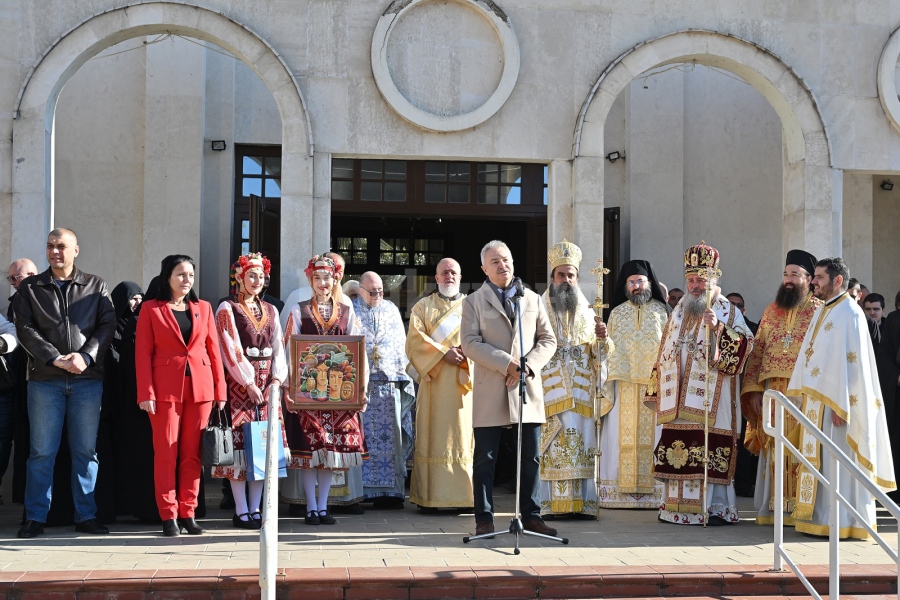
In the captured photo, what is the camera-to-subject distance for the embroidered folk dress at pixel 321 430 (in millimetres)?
8320

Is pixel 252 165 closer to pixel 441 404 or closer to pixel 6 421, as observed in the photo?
pixel 441 404

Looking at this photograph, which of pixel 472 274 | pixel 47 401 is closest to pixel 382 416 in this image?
pixel 47 401

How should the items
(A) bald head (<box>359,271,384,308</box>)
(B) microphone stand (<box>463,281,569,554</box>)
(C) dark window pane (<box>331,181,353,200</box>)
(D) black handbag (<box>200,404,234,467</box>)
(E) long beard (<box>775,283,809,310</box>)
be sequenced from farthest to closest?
(C) dark window pane (<box>331,181,353,200</box>) → (A) bald head (<box>359,271,384,308</box>) → (E) long beard (<box>775,283,809,310</box>) → (D) black handbag (<box>200,404,234,467</box>) → (B) microphone stand (<box>463,281,569,554</box>)

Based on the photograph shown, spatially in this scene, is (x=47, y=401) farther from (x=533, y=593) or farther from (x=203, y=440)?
(x=533, y=593)

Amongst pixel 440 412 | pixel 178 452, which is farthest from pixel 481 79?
pixel 178 452

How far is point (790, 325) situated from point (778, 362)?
0.33m

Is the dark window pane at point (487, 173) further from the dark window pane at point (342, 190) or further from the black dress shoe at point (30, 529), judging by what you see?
the black dress shoe at point (30, 529)

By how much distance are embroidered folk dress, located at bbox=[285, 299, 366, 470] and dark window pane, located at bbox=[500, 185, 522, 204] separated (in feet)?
18.7

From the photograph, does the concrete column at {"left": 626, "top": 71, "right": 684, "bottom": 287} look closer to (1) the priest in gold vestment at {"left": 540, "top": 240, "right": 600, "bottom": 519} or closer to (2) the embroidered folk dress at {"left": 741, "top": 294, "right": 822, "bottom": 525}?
(2) the embroidered folk dress at {"left": 741, "top": 294, "right": 822, "bottom": 525}

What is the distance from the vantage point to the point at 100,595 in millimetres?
6074

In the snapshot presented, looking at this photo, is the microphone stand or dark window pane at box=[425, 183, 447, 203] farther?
dark window pane at box=[425, 183, 447, 203]

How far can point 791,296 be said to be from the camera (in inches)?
346

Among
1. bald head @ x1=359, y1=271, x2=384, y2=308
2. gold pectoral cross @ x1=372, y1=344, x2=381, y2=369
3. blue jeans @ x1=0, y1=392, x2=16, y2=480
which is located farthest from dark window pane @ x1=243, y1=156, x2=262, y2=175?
blue jeans @ x1=0, y1=392, x2=16, y2=480

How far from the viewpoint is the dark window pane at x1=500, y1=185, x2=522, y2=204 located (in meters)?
13.9
